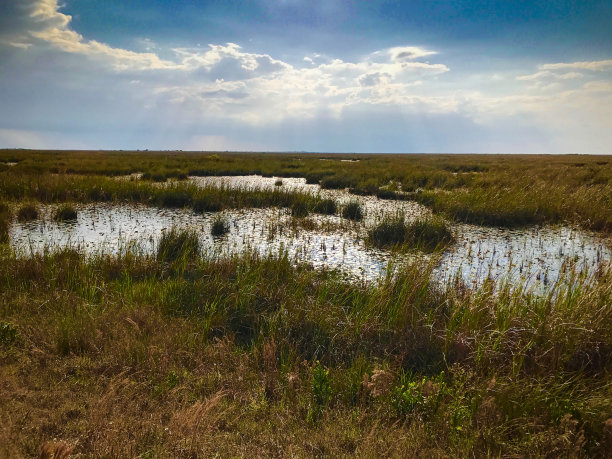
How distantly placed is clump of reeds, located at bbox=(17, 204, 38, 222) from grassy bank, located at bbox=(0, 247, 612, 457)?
13.6 ft

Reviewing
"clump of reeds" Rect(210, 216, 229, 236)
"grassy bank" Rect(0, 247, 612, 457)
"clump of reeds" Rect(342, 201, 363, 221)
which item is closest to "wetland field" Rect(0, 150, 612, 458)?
"grassy bank" Rect(0, 247, 612, 457)

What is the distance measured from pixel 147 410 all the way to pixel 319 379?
1.23 metres

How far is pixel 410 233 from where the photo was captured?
24.0 ft

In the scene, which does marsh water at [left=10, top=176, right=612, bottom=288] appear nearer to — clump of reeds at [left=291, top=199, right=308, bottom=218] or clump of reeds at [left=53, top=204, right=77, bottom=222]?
clump of reeds at [left=53, top=204, right=77, bottom=222]

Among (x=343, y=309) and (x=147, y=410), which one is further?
(x=343, y=309)

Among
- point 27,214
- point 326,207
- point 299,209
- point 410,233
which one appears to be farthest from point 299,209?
point 27,214

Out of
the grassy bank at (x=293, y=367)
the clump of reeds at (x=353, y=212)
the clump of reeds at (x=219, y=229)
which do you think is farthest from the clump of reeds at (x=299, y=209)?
the grassy bank at (x=293, y=367)

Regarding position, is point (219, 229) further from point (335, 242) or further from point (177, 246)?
point (335, 242)

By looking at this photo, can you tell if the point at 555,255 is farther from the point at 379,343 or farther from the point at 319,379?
the point at 319,379

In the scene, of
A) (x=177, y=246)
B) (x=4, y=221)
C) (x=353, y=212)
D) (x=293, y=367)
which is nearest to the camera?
(x=293, y=367)

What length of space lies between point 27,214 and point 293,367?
28.3 ft

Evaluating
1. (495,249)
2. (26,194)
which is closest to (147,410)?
(495,249)

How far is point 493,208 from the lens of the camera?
9484mm

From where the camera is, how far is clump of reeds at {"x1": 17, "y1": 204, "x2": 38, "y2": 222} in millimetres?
Result: 8320
